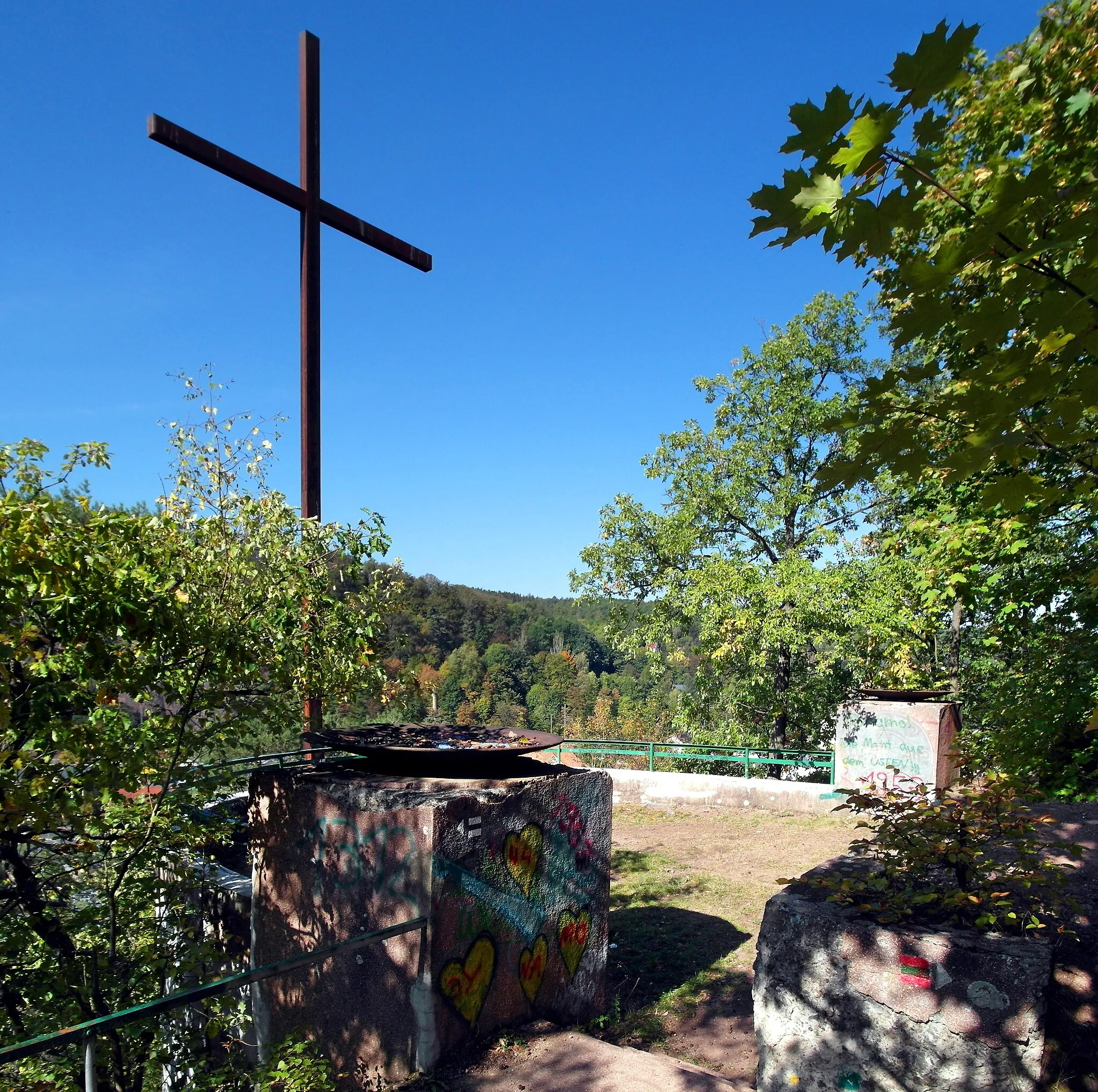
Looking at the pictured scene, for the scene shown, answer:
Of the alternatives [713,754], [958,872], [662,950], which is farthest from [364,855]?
[713,754]

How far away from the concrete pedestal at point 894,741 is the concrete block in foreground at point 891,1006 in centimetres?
684

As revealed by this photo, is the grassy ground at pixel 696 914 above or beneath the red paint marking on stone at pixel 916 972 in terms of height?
beneath

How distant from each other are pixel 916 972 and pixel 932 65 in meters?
3.11

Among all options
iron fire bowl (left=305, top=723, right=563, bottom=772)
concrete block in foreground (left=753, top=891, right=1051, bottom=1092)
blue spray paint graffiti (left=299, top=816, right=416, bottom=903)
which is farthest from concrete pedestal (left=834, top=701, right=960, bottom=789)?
blue spray paint graffiti (left=299, top=816, right=416, bottom=903)

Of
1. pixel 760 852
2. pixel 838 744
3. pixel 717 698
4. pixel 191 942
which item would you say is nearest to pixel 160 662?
pixel 191 942

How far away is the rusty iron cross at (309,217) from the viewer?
508cm

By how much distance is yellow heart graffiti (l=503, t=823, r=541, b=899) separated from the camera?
158 inches

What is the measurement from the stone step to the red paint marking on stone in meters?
0.91

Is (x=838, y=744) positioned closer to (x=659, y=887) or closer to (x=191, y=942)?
(x=659, y=887)

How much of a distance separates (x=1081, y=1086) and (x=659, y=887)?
4555mm

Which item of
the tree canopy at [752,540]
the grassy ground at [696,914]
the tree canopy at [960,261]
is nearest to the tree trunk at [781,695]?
the tree canopy at [752,540]

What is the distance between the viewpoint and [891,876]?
3.49 m

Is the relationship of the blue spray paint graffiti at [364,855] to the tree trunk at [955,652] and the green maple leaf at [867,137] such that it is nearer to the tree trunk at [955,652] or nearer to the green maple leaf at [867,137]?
the green maple leaf at [867,137]

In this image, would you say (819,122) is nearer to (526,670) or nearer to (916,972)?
(916,972)
